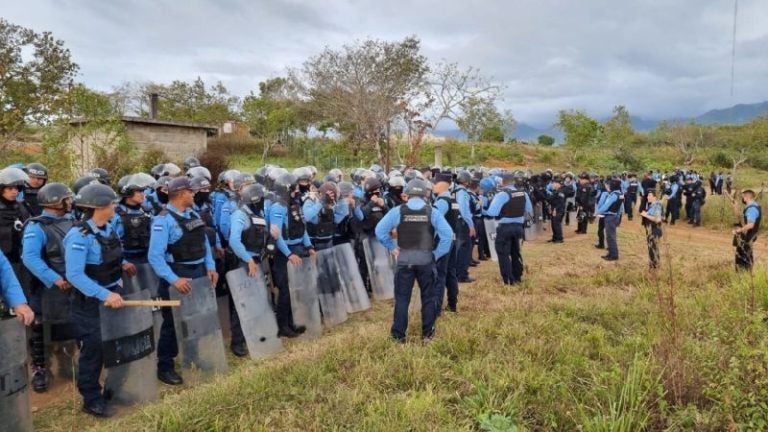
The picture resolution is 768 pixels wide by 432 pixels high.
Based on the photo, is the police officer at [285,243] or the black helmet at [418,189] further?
the police officer at [285,243]

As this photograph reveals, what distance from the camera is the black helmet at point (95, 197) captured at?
3.92m

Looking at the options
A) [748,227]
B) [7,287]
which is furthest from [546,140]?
[7,287]

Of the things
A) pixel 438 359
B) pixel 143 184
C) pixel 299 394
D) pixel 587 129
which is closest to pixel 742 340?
pixel 438 359

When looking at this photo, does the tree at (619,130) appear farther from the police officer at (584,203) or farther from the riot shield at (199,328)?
the riot shield at (199,328)

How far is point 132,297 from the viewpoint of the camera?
4039 mm

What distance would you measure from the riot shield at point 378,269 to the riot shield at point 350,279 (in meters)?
0.58

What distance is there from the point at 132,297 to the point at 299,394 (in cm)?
150

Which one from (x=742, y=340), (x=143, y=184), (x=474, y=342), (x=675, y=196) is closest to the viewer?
(x=742, y=340)

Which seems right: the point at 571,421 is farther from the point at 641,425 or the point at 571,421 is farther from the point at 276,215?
the point at 276,215

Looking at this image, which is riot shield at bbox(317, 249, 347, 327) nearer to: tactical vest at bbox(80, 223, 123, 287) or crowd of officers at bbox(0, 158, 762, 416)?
crowd of officers at bbox(0, 158, 762, 416)

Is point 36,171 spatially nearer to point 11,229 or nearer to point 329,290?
point 11,229

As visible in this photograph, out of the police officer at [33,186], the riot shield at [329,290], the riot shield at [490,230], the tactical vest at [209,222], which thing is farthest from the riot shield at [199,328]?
the riot shield at [490,230]

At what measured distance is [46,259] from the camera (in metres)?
4.31

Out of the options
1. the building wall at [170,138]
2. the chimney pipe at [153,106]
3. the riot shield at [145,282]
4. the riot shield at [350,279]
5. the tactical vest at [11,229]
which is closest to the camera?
the tactical vest at [11,229]
